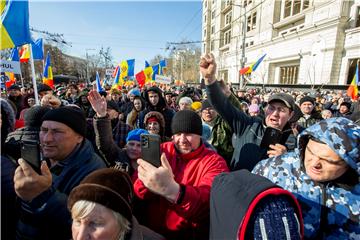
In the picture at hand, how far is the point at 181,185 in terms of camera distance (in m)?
1.24

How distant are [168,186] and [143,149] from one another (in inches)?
9.6

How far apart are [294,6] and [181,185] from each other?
29529 millimetres

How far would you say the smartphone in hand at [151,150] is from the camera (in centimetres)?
119

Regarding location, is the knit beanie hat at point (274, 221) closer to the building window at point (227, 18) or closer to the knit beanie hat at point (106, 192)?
the knit beanie hat at point (106, 192)

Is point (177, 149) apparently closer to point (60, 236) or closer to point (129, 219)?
point (129, 219)

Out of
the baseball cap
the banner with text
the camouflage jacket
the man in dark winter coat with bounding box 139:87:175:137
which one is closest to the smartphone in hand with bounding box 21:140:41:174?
the baseball cap

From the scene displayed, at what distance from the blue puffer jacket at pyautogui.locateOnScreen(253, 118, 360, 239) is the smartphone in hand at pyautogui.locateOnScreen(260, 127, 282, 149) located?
770mm

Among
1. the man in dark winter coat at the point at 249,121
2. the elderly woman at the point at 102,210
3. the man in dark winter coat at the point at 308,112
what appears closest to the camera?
the elderly woman at the point at 102,210

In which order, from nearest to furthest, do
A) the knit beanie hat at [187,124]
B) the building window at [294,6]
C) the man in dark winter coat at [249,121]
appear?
the knit beanie hat at [187,124] → the man in dark winter coat at [249,121] → the building window at [294,6]

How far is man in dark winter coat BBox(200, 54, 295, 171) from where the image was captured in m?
2.27

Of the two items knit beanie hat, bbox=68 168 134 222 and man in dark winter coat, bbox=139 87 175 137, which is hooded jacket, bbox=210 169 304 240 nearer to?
knit beanie hat, bbox=68 168 134 222

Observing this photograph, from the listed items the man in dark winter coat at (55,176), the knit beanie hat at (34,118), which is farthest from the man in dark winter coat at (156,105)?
the man in dark winter coat at (55,176)

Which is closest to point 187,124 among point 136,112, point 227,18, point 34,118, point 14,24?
point 34,118

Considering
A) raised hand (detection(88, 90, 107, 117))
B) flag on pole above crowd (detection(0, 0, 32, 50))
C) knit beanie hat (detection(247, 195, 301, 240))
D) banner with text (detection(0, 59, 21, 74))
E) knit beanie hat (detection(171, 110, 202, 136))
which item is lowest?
knit beanie hat (detection(247, 195, 301, 240))
